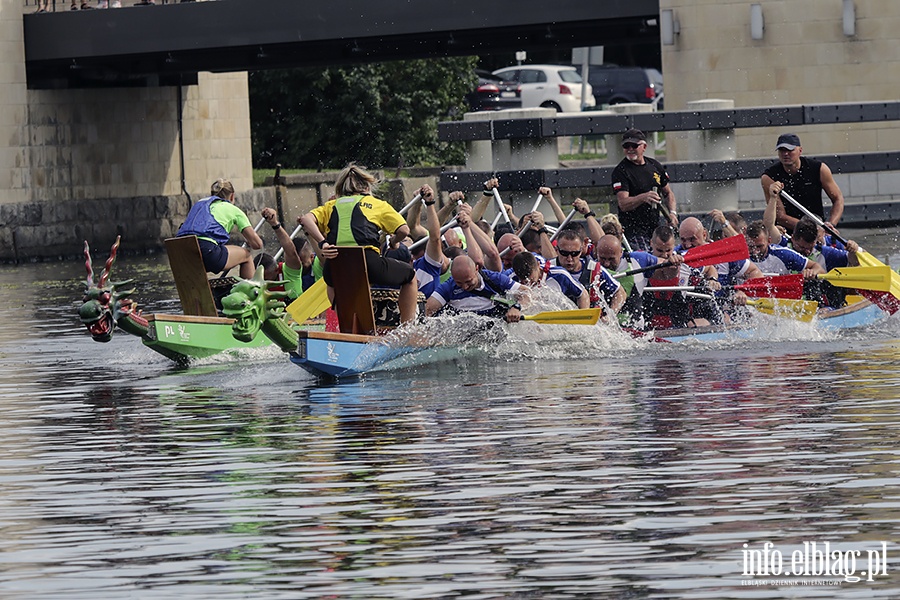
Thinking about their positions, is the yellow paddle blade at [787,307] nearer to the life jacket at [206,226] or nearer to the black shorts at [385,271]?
the black shorts at [385,271]

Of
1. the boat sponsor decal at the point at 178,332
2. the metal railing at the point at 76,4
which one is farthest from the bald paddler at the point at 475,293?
the metal railing at the point at 76,4

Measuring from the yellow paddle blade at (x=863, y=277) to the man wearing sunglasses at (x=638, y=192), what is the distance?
156 cm

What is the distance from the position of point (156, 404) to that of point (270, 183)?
2833 centimetres

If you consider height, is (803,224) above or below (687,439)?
above

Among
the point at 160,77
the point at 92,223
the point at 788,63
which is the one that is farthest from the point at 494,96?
the point at 788,63

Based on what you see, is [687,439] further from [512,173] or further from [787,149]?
[512,173]

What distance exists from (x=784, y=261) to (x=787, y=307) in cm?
60

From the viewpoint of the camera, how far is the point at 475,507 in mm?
8508

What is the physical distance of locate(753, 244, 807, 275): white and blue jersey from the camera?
15.6 meters

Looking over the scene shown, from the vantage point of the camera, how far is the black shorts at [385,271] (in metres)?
13.4

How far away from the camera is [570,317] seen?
1420 cm

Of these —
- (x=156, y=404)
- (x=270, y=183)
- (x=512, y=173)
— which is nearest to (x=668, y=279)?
(x=156, y=404)

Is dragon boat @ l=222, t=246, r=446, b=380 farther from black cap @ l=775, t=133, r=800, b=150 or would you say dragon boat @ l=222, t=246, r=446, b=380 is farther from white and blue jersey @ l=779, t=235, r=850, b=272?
black cap @ l=775, t=133, r=800, b=150

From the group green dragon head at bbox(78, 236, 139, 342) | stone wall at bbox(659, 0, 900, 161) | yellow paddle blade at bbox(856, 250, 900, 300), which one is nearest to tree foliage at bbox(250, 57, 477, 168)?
stone wall at bbox(659, 0, 900, 161)
